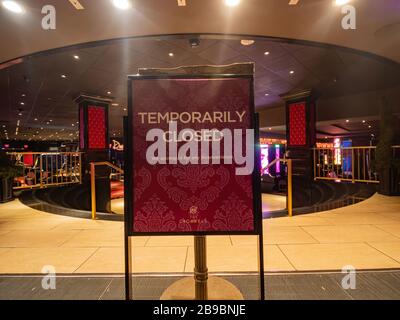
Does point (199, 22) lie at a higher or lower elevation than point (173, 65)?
lower

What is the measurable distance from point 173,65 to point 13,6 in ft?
14.1

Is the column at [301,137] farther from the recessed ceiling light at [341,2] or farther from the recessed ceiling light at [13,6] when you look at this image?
the recessed ceiling light at [13,6]

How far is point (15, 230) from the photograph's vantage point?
4117 mm

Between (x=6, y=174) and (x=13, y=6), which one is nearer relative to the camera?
(x=13, y=6)

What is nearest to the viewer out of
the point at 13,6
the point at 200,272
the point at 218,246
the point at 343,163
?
the point at 200,272

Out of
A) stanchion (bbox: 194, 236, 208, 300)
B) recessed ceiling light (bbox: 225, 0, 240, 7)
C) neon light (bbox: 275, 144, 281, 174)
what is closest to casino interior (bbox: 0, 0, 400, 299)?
recessed ceiling light (bbox: 225, 0, 240, 7)

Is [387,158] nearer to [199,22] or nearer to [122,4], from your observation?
[199,22]

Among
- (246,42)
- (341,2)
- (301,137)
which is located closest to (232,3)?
(341,2)

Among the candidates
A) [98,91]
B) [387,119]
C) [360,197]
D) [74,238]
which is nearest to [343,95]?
[387,119]

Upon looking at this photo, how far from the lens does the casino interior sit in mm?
2520

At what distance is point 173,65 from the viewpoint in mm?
7863

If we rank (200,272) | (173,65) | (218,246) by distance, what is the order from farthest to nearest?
(173,65) → (218,246) → (200,272)

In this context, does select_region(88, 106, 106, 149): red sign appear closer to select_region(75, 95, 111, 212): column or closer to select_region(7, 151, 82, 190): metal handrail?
select_region(75, 95, 111, 212): column

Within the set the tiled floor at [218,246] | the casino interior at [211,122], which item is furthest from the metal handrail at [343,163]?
the tiled floor at [218,246]
